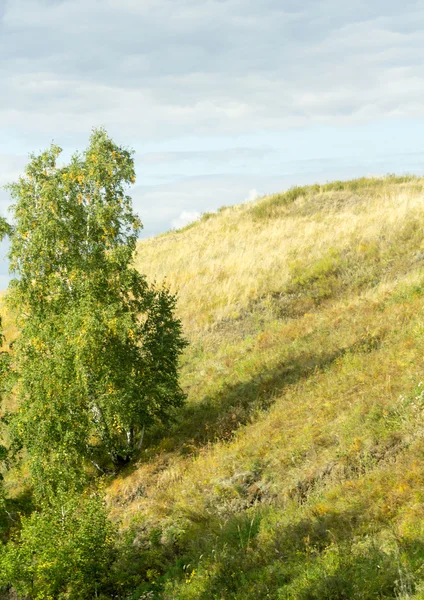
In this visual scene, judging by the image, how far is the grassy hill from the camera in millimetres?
9617

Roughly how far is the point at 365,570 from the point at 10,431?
36.9ft

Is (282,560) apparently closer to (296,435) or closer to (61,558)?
(61,558)

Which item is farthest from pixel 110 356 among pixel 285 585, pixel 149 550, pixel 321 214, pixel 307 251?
pixel 321 214

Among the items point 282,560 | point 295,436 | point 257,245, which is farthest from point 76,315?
point 257,245

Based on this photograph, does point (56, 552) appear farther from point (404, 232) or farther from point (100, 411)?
point (404, 232)

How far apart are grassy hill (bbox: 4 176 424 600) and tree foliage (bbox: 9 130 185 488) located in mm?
1928

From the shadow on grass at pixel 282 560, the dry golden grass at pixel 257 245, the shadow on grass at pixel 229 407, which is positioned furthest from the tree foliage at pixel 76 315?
the dry golden grass at pixel 257 245

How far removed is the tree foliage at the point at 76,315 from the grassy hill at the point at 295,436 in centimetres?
193

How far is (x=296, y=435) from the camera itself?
13922 millimetres

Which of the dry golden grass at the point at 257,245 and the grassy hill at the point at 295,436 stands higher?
the dry golden grass at the point at 257,245

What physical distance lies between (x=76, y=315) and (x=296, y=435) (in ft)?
21.2

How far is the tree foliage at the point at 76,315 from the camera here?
15492mm

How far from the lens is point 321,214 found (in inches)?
1342

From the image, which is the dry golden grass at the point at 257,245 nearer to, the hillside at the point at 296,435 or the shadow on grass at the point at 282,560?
the hillside at the point at 296,435
